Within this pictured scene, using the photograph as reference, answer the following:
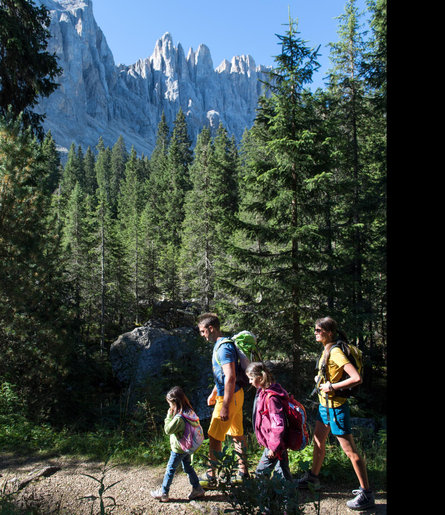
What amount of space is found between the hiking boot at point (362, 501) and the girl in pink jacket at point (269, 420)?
0.66m

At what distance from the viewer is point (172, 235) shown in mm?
34375

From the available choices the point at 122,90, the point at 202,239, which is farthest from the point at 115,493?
the point at 122,90

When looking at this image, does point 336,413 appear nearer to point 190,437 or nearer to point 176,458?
point 190,437

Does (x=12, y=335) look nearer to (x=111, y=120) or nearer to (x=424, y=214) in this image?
(x=424, y=214)

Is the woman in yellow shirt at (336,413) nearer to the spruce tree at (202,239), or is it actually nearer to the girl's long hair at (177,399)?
the girl's long hair at (177,399)

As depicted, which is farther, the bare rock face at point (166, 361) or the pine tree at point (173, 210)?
the pine tree at point (173, 210)

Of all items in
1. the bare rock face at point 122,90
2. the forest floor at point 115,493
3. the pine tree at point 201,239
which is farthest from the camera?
the bare rock face at point 122,90

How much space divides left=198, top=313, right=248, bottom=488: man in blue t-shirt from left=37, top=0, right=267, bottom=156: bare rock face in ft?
370

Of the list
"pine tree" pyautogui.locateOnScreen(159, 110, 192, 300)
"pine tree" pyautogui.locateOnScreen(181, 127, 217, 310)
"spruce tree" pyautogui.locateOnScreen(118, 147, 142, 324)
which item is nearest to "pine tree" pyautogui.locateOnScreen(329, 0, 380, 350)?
"pine tree" pyautogui.locateOnScreen(181, 127, 217, 310)

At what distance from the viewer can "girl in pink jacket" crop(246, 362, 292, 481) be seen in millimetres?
3406

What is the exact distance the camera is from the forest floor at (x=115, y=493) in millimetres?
3725

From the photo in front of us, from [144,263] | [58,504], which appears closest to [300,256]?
[58,504]

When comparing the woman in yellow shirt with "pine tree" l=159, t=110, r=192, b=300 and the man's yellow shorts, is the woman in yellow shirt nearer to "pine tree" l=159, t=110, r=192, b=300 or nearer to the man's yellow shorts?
the man's yellow shorts

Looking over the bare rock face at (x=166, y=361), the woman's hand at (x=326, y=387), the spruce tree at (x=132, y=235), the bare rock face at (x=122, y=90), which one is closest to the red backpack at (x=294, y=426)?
the woman's hand at (x=326, y=387)
